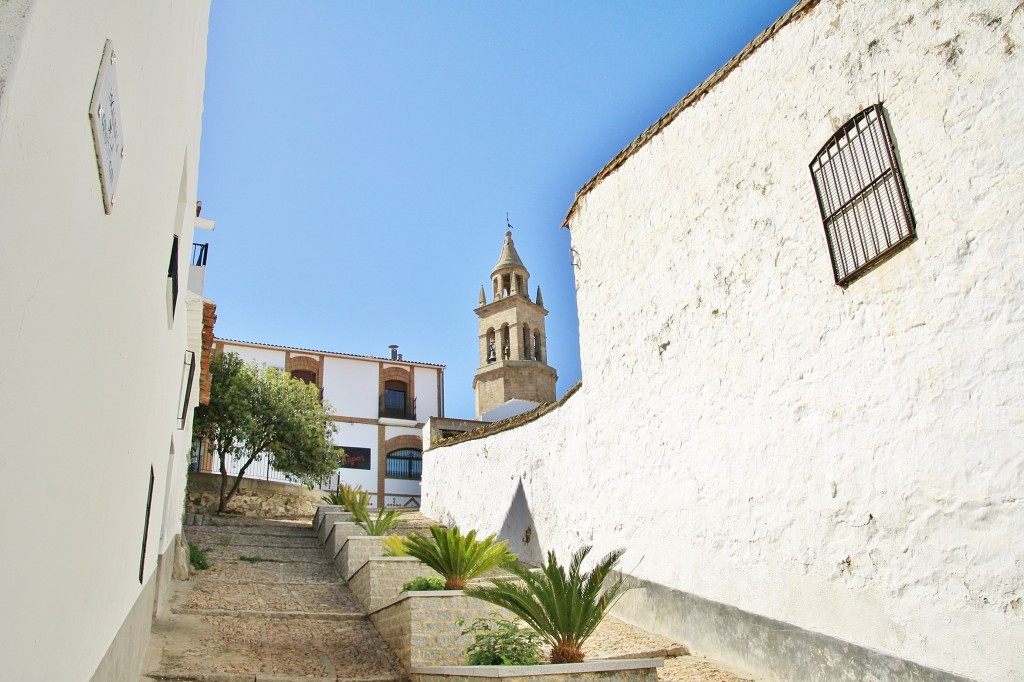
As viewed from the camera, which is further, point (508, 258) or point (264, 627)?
point (508, 258)

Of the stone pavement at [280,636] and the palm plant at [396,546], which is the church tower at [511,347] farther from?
the palm plant at [396,546]

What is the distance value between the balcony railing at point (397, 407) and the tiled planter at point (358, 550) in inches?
814

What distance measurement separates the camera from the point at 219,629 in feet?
26.8

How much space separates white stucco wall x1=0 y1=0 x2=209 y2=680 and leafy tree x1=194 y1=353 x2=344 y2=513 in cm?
1440

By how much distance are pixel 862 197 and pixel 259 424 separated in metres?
15.9

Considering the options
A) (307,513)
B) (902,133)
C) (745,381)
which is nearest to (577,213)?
(745,381)

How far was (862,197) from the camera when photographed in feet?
18.4

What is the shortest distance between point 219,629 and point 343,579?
11.8 ft

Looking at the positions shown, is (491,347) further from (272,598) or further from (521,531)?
(272,598)

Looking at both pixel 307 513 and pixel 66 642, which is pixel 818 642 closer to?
pixel 66 642

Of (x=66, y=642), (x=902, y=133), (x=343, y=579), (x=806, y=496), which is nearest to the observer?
(x=66, y=642)

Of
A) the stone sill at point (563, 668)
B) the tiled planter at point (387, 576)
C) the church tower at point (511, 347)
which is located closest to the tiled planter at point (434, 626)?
the stone sill at point (563, 668)

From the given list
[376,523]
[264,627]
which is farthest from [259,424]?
[264,627]

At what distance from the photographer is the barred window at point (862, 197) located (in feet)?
17.5
